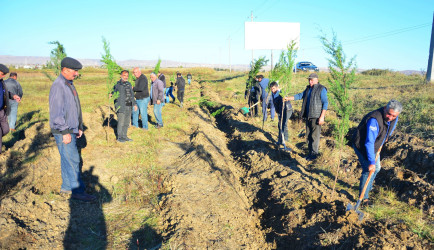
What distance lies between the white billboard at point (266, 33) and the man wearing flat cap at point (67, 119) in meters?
39.2

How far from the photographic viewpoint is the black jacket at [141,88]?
8.36 metres

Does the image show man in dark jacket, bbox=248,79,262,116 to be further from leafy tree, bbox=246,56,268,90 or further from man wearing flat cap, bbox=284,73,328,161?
man wearing flat cap, bbox=284,73,328,161

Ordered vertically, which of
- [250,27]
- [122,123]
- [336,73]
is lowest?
[122,123]

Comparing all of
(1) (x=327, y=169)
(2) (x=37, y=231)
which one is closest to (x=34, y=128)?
(2) (x=37, y=231)

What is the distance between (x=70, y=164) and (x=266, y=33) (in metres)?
40.9

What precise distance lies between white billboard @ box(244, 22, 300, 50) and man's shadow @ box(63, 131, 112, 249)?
39.2m

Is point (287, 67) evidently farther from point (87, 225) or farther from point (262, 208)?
point (87, 225)

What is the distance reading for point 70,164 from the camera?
4.44 metres

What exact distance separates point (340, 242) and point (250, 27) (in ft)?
136

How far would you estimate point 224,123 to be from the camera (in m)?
12.0

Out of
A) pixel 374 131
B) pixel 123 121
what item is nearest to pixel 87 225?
pixel 123 121

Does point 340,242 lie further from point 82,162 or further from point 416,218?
point 82,162

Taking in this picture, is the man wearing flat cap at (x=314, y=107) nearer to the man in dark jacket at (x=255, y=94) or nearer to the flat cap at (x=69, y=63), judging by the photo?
the man in dark jacket at (x=255, y=94)

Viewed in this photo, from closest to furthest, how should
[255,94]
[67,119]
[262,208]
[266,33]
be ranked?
[67,119] < [262,208] < [255,94] < [266,33]
